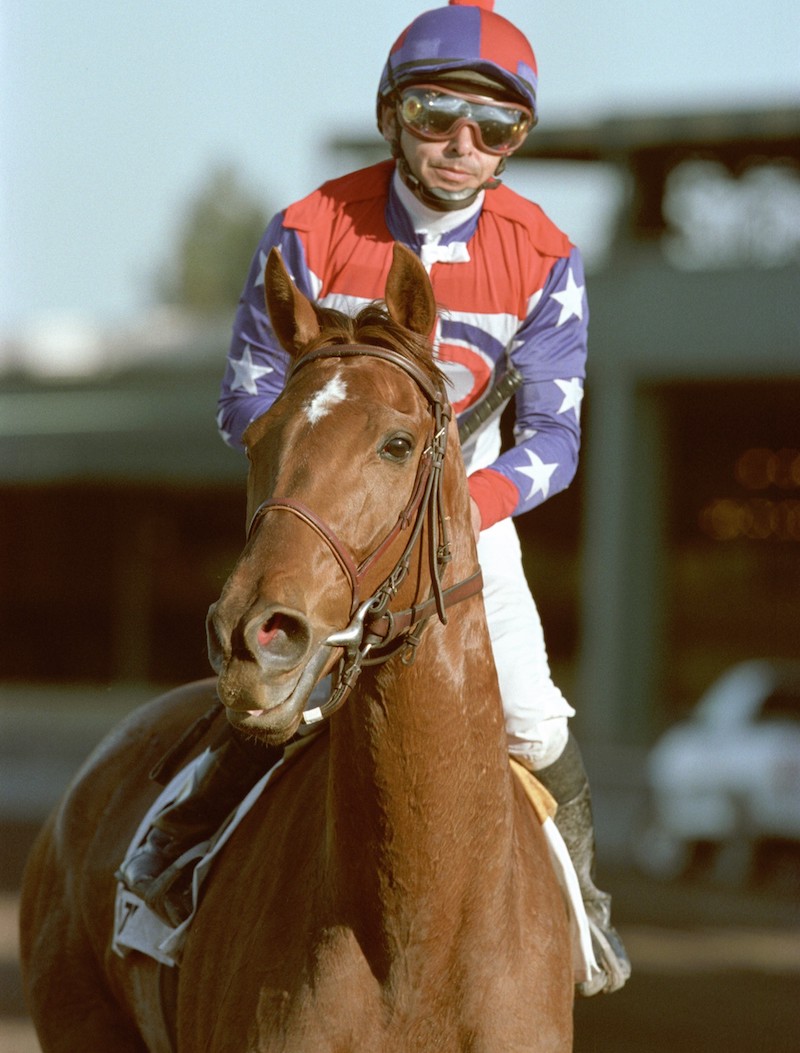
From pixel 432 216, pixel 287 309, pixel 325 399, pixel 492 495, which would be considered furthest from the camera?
pixel 432 216

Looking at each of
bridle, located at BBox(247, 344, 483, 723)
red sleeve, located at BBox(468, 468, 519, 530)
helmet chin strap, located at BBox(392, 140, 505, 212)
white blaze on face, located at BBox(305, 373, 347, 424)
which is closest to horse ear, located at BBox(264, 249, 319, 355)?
bridle, located at BBox(247, 344, 483, 723)

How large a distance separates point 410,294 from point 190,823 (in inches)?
69.2

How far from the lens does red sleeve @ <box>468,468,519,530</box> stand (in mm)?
4164

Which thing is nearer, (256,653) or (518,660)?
(256,653)

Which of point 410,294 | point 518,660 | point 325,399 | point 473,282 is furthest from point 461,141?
point 518,660

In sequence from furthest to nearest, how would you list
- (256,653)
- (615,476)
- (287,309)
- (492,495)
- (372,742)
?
1. (615,476)
2. (492,495)
3. (287,309)
4. (372,742)
5. (256,653)

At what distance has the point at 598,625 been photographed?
24188 mm

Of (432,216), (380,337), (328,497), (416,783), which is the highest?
(432,216)

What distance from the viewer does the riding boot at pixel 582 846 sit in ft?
15.5

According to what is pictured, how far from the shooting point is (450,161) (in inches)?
179

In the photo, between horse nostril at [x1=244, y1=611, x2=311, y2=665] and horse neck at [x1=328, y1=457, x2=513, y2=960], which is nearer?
horse nostril at [x1=244, y1=611, x2=311, y2=665]

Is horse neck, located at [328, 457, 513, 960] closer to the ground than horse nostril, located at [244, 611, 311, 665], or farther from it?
closer to the ground

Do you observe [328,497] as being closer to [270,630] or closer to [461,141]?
[270,630]

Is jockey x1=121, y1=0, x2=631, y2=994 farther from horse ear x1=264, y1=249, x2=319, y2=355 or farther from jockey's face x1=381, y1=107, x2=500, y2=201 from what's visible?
horse ear x1=264, y1=249, x2=319, y2=355
